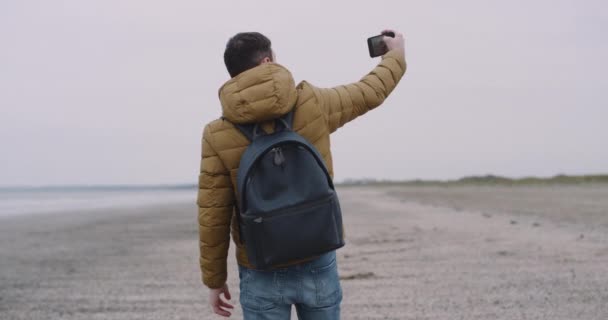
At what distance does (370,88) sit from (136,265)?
6829 millimetres

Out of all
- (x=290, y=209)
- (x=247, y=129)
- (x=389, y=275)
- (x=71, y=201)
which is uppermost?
(x=247, y=129)

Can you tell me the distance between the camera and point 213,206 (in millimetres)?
2461

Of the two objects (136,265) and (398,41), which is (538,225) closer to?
(136,265)

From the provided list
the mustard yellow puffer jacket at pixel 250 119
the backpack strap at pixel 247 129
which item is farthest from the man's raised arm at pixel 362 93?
the backpack strap at pixel 247 129

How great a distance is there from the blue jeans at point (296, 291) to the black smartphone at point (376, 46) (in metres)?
1.04

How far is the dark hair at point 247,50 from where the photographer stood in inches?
94.5

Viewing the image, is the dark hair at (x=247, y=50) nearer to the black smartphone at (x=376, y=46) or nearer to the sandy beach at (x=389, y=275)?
the black smartphone at (x=376, y=46)

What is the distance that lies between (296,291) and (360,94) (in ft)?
3.01

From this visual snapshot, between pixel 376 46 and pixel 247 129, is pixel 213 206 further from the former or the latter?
pixel 376 46

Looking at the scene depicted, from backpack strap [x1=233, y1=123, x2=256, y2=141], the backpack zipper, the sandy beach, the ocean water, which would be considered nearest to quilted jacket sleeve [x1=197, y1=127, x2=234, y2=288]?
backpack strap [x1=233, y1=123, x2=256, y2=141]

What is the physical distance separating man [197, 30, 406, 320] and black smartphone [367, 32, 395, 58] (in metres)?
0.34

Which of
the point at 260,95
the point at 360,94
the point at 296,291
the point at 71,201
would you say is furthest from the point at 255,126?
the point at 71,201

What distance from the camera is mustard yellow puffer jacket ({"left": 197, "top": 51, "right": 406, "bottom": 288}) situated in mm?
2287

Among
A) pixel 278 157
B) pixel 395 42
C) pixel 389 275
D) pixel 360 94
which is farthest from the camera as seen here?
pixel 389 275
